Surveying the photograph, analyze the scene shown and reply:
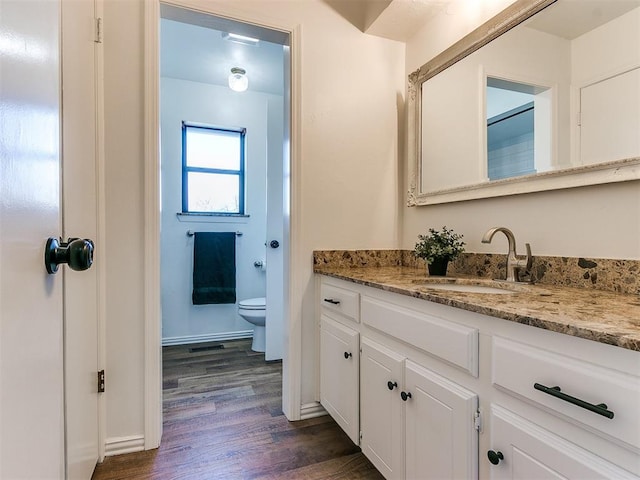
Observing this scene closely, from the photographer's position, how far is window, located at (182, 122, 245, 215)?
11.0ft

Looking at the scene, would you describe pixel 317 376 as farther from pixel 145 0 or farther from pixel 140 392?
pixel 145 0

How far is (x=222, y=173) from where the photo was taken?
3.51 metres

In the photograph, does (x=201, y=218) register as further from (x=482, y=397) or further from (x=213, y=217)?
(x=482, y=397)

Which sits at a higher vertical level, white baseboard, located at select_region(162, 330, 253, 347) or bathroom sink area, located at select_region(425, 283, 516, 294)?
bathroom sink area, located at select_region(425, 283, 516, 294)

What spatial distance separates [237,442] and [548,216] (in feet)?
5.47

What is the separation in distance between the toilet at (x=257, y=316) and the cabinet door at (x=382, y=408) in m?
1.62

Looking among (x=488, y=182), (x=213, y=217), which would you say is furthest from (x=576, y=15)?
(x=213, y=217)

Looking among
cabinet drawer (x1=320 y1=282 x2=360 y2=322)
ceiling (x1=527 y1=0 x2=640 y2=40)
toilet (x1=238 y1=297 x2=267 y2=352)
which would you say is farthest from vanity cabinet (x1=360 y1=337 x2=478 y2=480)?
toilet (x1=238 y1=297 x2=267 y2=352)

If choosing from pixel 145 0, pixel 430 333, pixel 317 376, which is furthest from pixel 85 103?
pixel 317 376

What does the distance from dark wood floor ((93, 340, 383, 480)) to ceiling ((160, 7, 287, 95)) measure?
220cm

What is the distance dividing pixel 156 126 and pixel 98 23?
475mm

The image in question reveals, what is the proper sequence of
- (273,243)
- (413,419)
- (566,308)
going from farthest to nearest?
(273,243), (413,419), (566,308)

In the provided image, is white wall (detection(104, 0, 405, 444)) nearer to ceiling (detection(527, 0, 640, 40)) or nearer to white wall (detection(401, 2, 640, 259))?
white wall (detection(401, 2, 640, 259))

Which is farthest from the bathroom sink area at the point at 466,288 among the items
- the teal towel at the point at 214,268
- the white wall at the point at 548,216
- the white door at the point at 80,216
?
the teal towel at the point at 214,268
